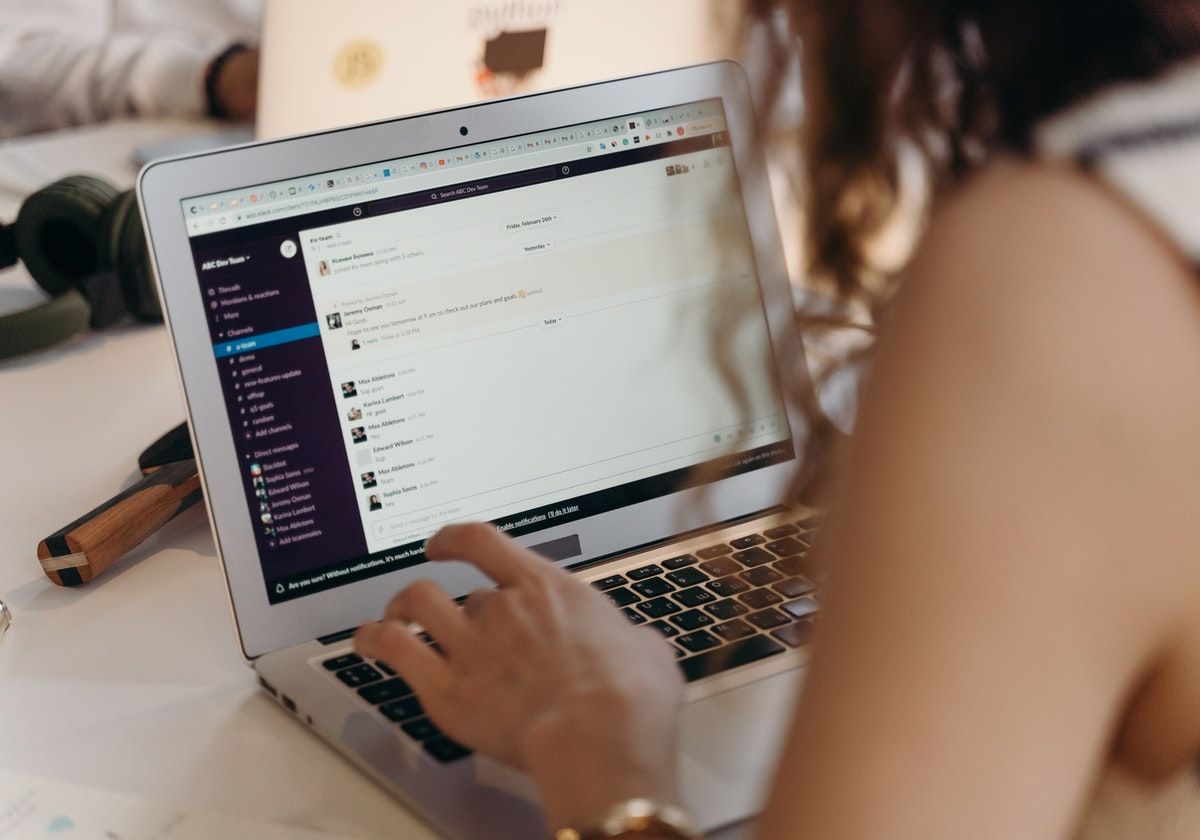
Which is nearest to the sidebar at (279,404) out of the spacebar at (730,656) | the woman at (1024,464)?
the spacebar at (730,656)

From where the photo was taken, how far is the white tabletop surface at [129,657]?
552mm

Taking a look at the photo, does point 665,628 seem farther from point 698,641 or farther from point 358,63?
point 358,63

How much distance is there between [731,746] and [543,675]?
0.11m

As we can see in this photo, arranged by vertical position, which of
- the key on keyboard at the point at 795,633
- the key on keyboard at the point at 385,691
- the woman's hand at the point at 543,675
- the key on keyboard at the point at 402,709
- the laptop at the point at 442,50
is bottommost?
the key on keyboard at the point at 795,633

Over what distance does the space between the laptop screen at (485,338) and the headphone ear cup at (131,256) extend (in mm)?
401

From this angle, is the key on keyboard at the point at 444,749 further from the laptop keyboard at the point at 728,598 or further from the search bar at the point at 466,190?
the search bar at the point at 466,190

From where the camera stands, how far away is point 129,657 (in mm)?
664

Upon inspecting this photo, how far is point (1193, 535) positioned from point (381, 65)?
842 mm

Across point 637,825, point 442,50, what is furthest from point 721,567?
point 442,50

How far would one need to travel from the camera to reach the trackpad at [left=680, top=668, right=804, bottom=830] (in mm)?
524

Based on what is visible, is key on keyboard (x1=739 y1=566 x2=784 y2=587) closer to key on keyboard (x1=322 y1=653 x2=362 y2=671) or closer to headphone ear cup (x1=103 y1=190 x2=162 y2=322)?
key on keyboard (x1=322 y1=653 x2=362 y2=671)

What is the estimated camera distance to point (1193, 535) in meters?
0.40

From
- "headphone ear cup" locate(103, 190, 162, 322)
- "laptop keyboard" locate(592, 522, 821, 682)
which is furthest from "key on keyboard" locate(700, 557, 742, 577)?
"headphone ear cup" locate(103, 190, 162, 322)

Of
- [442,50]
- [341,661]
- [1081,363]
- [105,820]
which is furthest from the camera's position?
[442,50]
